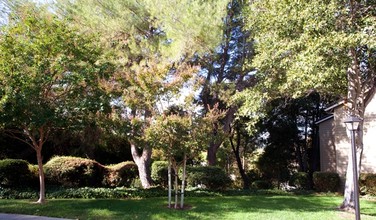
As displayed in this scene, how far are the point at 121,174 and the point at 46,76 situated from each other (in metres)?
6.71

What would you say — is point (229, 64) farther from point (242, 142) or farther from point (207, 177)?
point (242, 142)

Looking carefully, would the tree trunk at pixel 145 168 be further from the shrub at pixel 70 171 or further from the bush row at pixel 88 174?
the shrub at pixel 70 171

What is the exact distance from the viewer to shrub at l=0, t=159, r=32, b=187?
12.4 m

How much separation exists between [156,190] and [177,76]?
5.77 meters

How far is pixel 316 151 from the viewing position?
21875 mm

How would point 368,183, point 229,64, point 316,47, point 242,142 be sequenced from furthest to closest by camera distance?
point 242,142 < point 229,64 < point 368,183 < point 316,47

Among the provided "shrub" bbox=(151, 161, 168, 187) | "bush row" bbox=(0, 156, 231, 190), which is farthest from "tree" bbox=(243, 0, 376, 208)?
"shrub" bbox=(151, 161, 168, 187)

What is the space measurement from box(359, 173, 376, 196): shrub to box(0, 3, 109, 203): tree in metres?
12.1

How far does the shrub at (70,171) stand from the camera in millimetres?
13297

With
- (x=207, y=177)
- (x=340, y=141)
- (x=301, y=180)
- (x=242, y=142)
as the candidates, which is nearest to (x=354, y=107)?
(x=207, y=177)

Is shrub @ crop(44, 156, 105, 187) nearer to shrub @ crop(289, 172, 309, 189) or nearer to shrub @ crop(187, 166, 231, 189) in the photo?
shrub @ crop(187, 166, 231, 189)

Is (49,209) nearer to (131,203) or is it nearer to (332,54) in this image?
(131,203)

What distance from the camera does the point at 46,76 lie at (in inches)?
393

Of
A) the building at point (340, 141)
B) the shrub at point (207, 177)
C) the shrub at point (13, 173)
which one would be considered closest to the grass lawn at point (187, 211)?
the shrub at point (13, 173)
